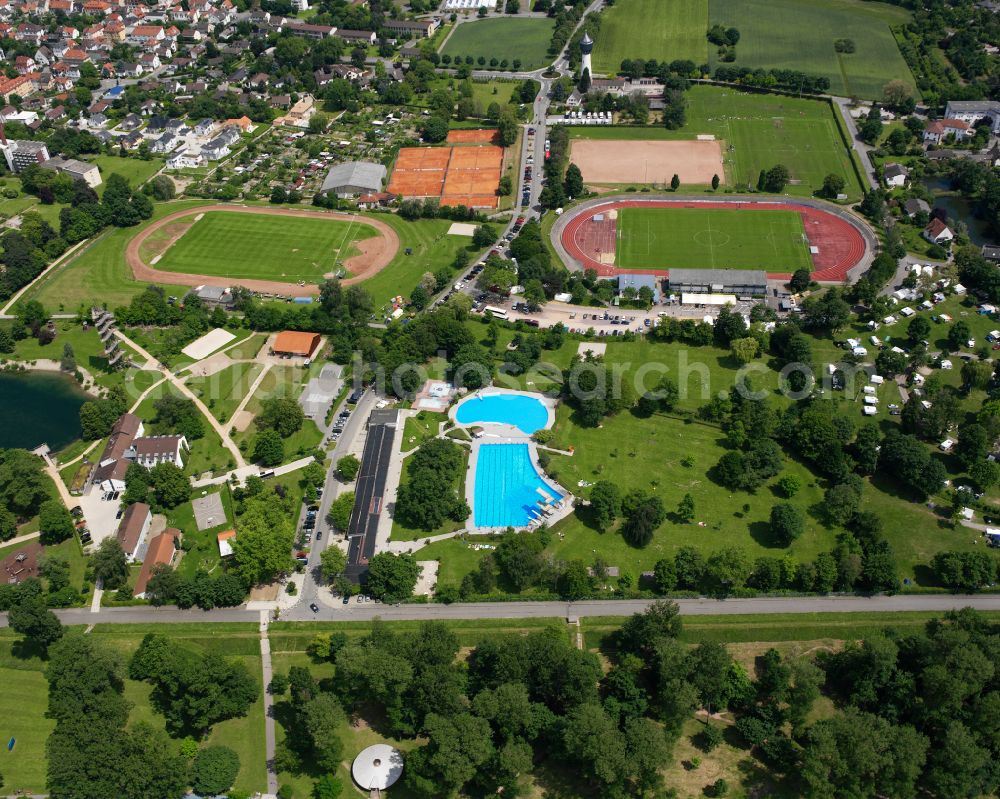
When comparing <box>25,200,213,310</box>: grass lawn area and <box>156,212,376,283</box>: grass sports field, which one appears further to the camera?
<box>156,212,376,283</box>: grass sports field

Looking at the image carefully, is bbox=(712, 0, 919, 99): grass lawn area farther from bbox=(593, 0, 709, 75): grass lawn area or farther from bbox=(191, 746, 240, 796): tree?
bbox=(191, 746, 240, 796): tree

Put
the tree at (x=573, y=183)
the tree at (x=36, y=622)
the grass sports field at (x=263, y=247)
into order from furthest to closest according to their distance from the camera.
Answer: the tree at (x=573, y=183) → the grass sports field at (x=263, y=247) → the tree at (x=36, y=622)

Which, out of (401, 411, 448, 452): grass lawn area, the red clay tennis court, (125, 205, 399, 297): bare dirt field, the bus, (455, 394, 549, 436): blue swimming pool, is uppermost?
the red clay tennis court

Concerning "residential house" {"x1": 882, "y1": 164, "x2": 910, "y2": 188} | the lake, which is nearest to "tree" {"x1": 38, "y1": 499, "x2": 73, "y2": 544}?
the lake

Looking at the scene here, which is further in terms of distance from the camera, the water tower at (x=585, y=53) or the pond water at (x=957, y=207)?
the water tower at (x=585, y=53)

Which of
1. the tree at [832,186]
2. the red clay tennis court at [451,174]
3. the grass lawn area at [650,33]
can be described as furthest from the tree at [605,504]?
the grass lawn area at [650,33]

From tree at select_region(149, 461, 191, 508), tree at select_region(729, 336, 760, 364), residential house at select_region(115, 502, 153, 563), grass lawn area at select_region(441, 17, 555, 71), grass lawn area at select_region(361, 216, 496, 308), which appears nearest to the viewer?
residential house at select_region(115, 502, 153, 563)

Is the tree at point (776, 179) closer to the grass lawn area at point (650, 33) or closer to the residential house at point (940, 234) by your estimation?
the residential house at point (940, 234)

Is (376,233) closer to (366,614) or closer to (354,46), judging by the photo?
(366,614)
